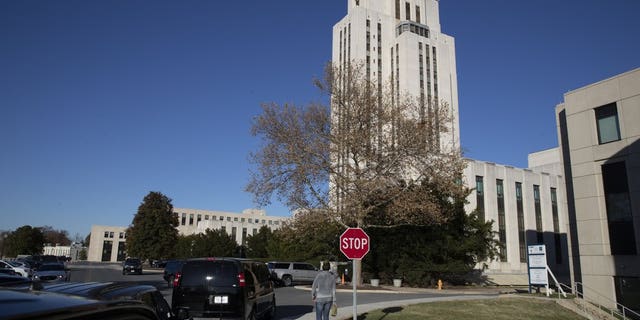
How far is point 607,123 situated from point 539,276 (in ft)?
32.9

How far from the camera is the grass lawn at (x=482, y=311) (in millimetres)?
16438

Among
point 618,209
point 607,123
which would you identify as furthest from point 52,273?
point 607,123

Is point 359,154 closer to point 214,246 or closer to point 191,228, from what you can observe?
point 214,246

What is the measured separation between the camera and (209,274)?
11727 mm

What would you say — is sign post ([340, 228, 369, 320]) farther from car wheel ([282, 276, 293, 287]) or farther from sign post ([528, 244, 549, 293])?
car wheel ([282, 276, 293, 287])

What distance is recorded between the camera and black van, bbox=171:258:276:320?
37.1 feet

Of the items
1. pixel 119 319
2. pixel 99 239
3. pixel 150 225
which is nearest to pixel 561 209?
pixel 150 225

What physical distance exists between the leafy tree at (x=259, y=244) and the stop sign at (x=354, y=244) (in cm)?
5879

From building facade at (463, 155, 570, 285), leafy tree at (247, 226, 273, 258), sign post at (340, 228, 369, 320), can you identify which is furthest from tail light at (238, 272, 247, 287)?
leafy tree at (247, 226, 273, 258)

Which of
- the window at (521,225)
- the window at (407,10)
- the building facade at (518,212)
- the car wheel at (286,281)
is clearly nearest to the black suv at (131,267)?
the car wheel at (286,281)

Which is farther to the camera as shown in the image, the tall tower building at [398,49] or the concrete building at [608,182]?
the tall tower building at [398,49]

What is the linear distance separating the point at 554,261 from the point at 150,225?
182 feet

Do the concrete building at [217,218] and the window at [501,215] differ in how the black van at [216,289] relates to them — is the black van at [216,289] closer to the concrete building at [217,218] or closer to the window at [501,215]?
the window at [501,215]

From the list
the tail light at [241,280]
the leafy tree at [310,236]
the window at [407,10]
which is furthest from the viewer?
the window at [407,10]
